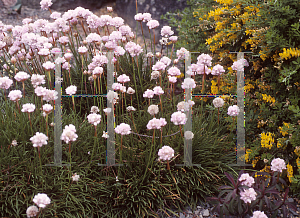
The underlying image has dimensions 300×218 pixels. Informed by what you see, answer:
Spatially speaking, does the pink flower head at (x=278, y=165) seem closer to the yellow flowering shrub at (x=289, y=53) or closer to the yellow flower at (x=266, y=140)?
the yellow flower at (x=266, y=140)

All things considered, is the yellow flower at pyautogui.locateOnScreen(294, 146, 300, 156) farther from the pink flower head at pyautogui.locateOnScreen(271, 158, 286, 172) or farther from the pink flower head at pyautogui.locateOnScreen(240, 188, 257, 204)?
the pink flower head at pyautogui.locateOnScreen(240, 188, 257, 204)

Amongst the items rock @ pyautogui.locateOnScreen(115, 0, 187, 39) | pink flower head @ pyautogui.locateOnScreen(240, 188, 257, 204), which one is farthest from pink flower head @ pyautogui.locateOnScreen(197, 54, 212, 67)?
rock @ pyautogui.locateOnScreen(115, 0, 187, 39)

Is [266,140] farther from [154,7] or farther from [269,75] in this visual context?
[154,7]

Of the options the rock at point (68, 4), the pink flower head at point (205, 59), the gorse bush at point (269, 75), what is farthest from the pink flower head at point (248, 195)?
the rock at point (68, 4)

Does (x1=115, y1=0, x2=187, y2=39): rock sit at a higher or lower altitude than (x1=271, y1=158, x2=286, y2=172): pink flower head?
higher

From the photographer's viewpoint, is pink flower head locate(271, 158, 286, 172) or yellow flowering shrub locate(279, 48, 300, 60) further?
yellow flowering shrub locate(279, 48, 300, 60)

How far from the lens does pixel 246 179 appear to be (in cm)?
213

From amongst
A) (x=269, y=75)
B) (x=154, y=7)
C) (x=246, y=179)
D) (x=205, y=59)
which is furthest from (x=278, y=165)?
(x=154, y=7)

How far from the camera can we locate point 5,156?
219 cm

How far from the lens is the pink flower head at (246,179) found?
2.12m

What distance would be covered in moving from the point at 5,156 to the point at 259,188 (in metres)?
2.02

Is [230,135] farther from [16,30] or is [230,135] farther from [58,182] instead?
[16,30]

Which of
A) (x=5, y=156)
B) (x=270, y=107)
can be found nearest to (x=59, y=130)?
(x=5, y=156)

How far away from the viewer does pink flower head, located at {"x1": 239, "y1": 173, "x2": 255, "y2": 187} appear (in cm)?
212
